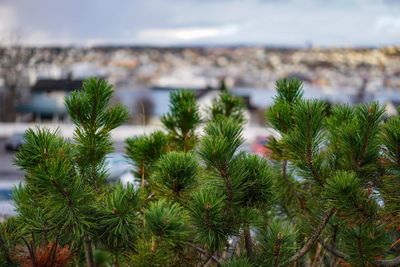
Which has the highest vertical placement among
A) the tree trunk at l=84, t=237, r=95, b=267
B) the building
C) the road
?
the building

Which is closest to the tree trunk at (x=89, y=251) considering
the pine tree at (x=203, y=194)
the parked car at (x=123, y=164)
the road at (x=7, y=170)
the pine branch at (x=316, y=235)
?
the pine tree at (x=203, y=194)

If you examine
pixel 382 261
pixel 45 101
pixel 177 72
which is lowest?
pixel 382 261

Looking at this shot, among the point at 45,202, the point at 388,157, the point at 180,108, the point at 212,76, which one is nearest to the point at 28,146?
the point at 45,202

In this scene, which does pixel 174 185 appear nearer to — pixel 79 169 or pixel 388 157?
pixel 79 169

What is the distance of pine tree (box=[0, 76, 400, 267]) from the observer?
168cm

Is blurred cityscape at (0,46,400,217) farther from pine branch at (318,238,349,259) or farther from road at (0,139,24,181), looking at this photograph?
pine branch at (318,238,349,259)

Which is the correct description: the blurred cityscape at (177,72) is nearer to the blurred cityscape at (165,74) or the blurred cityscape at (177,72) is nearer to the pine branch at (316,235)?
the blurred cityscape at (165,74)

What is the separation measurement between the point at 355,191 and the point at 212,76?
96279mm

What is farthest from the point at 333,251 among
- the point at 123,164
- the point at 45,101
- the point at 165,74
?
the point at 165,74

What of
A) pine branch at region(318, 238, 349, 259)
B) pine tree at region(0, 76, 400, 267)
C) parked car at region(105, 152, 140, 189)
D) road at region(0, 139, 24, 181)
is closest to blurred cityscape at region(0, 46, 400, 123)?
road at region(0, 139, 24, 181)

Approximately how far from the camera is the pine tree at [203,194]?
1678 mm

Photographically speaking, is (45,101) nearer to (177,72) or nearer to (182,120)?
(182,120)

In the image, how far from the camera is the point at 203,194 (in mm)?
1679

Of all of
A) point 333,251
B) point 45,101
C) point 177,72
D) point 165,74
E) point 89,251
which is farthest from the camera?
point 177,72
